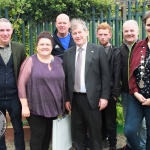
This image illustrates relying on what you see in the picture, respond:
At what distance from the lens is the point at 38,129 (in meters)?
3.90

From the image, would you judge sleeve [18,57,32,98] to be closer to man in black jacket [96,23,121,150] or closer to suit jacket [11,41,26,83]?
suit jacket [11,41,26,83]

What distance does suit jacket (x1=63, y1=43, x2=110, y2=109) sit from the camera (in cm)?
392

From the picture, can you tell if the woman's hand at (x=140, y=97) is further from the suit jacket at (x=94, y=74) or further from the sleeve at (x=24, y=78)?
the sleeve at (x=24, y=78)

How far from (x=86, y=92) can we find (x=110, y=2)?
2.40 m

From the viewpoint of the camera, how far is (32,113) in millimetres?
3859

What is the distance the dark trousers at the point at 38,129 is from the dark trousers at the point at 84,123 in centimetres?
43

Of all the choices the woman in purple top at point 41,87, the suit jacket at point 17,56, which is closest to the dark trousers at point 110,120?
the woman in purple top at point 41,87

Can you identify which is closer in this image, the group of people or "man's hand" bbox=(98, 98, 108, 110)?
the group of people

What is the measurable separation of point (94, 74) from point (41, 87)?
31.6 inches

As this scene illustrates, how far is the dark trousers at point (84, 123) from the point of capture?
159 inches

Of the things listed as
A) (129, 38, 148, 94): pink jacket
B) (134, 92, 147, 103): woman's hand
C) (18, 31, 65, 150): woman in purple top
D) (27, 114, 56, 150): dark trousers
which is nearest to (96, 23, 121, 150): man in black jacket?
(129, 38, 148, 94): pink jacket

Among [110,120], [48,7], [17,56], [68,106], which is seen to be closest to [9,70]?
[17,56]

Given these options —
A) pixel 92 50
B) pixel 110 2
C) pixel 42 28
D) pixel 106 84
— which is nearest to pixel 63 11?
pixel 42 28

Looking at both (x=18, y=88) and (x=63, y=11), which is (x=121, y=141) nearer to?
(x=18, y=88)
